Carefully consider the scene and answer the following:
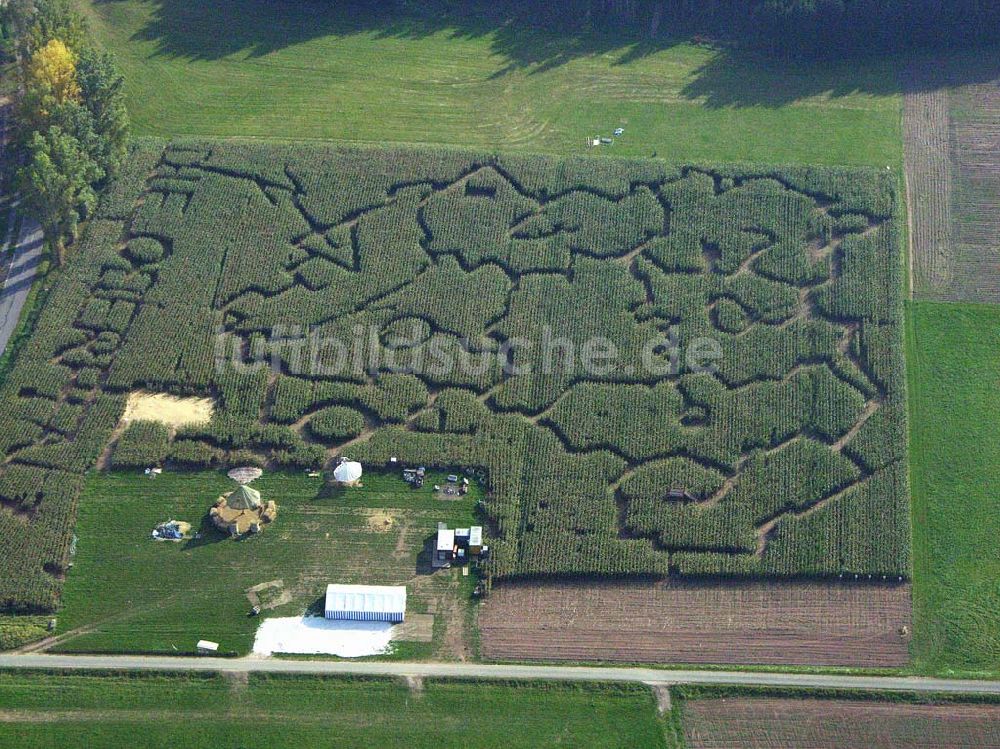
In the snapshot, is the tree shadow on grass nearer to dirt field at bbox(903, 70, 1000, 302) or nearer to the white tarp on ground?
dirt field at bbox(903, 70, 1000, 302)

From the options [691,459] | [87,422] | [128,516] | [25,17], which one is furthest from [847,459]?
[25,17]

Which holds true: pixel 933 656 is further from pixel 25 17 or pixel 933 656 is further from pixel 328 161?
pixel 25 17

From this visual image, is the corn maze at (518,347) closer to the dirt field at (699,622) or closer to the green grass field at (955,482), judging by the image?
the dirt field at (699,622)

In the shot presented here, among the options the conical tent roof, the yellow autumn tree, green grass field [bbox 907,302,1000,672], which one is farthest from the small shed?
the yellow autumn tree

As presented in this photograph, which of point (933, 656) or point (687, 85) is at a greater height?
point (687, 85)

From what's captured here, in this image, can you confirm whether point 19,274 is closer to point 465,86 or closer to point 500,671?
point 465,86
